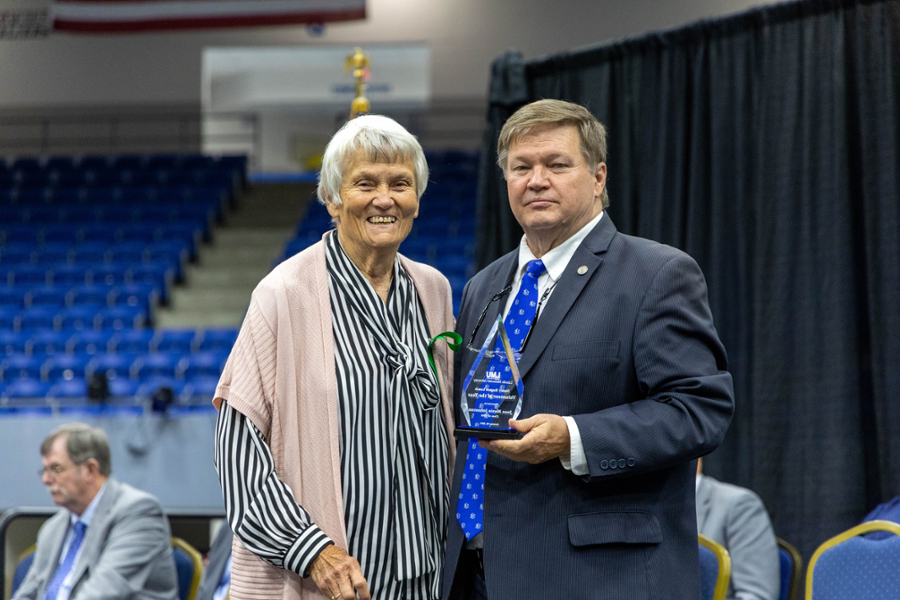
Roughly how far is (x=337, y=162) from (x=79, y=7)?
8.32 m

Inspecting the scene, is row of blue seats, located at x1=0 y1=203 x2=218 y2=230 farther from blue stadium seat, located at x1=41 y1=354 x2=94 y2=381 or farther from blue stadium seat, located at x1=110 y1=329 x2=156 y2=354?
blue stadium seat, located at x1=41 y1=354 x2=94 y2=381

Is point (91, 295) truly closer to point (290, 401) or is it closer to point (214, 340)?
point (214, 340)

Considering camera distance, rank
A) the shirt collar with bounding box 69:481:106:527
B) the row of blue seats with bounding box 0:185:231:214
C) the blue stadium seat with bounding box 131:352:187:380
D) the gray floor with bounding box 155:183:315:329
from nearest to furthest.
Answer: the shirt collar with bounding box 69:481:106:527
the blue stadium seat with bounding box 131:352:187:380
the gray floor with bounding box 155:183:315:329
the row of blue seats with bounding box 0:185:231:214

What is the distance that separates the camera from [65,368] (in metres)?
7.06

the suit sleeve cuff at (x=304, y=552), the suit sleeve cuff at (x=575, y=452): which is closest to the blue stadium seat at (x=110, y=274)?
the suit sleeve cuff at (x=304, y=552)

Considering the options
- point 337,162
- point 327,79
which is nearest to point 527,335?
point 337,162

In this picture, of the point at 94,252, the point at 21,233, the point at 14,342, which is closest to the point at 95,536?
the point at 14,342

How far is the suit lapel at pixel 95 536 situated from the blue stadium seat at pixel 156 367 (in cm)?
362

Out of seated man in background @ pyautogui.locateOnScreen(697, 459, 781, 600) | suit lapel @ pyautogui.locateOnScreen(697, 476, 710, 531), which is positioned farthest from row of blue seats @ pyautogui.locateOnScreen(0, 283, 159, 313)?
seated man in background @ pyautogui.locateOnScreen(697, 459, 781, 600)

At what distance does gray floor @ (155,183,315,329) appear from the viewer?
28.0 ft

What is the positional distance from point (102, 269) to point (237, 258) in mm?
1423

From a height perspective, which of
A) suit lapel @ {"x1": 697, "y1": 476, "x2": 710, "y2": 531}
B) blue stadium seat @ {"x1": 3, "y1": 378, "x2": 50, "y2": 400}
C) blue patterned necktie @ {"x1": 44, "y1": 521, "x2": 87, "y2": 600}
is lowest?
blue patterned necktie @ {"x1": 44, "y1": 521, "x2": 87, "y2": 600}

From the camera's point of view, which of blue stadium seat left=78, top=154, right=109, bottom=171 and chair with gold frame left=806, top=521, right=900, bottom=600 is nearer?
chair with gold frame left=806, top=521, right=900, bottom=600

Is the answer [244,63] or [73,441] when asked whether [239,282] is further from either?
[73,441]
